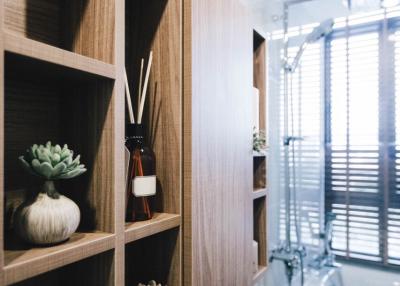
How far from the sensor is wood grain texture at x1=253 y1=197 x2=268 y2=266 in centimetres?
139

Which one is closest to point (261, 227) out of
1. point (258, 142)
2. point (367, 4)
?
point (258, 142)

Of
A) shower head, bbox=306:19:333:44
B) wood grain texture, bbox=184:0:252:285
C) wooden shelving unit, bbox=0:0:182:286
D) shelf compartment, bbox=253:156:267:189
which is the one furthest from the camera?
shower head, bbox=306:19:333:44

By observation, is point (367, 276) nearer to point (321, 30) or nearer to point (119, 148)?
point (321, 30)

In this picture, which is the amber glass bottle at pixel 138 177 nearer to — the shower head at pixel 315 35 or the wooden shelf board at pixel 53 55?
the wooden shelf board at pixel 53 55

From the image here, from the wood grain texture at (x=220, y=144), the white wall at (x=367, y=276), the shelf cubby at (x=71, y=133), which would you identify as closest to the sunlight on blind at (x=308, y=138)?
the white wall at (x=367, y=276)

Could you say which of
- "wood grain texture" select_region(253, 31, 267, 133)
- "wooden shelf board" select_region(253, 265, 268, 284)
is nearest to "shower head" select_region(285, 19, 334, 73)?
"wood grain texture" select_region(253, 31, 267, 133)

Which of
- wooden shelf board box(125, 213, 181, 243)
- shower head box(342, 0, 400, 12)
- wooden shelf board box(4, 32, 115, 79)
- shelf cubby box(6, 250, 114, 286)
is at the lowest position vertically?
shelf cubby box(6, 250, 114, 286)

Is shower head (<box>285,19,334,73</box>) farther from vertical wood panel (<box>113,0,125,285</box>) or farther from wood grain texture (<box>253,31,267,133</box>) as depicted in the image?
vertical wood panel (<box>113,0,125,285</box>)

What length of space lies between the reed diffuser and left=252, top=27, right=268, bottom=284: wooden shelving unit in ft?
2.37

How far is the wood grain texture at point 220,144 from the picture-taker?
2.64 feet

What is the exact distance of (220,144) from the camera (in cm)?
92

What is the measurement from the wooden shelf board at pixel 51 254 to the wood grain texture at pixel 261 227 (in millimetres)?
901

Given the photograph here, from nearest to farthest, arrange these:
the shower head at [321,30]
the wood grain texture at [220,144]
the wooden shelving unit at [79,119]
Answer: the wooden shelving unit at [79,119] → the wood grain texture at [220,144] → the shower head at [321,30]

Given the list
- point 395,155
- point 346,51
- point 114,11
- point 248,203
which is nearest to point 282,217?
point 395,155
